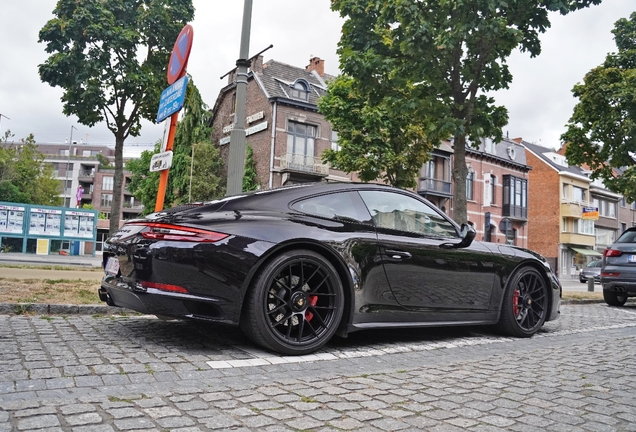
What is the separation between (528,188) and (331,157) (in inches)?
1179

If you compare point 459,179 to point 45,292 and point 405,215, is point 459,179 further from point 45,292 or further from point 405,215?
point 45,292

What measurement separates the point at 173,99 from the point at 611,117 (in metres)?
15.1

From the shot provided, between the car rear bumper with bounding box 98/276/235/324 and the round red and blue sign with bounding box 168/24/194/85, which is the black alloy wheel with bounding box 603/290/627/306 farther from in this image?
the car rear bumper with bounding box 98/276/235/324

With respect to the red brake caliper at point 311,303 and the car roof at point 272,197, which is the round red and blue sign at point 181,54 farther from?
the red brake caliper at point 311,303

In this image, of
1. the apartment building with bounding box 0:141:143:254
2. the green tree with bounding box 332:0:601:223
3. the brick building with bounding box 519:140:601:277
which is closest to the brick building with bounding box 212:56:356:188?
the green tree with bounding box 332:0:601:223

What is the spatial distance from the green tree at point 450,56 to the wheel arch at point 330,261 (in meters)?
6.98

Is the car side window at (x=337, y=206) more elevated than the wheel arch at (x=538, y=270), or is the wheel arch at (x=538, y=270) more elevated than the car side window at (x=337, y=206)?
the car side window at (x=337, y=206)

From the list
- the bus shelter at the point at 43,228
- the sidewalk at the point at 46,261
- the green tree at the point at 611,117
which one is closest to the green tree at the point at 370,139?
the green tree at the point at 611,117

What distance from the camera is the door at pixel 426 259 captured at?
4.20 metres

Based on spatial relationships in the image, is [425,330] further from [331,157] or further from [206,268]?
[331,157]

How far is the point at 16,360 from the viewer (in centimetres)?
319

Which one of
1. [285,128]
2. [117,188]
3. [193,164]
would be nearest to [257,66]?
[285,128]

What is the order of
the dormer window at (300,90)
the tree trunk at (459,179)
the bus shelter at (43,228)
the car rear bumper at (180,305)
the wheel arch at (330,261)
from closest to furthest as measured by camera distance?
1. the car rear bumper at (180,305)
2. the wheel arch at (330,261)
3. the tree trunk at (459,179)
4. the bus shelter at (43,228)
5. the dormer window at (300,90)

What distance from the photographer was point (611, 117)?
16672mm
